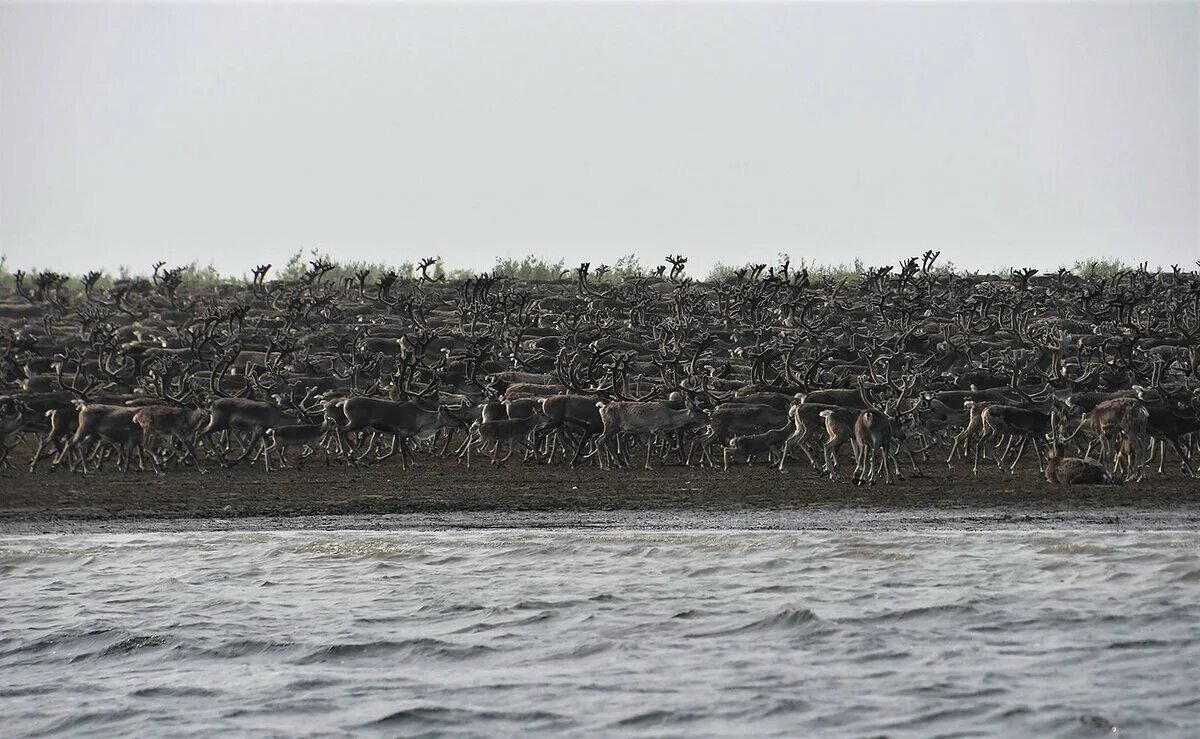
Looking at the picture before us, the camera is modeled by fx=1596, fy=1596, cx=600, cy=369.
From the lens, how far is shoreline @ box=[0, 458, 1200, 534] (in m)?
16.9

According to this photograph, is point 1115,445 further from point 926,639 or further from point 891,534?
point 926,639

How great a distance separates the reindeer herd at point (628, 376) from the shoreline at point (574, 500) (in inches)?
31.8

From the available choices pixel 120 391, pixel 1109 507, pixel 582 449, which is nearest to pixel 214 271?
pixel 120 391

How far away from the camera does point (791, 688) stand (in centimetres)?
1005

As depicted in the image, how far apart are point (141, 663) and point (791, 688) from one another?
14.9ft

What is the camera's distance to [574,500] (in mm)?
18812

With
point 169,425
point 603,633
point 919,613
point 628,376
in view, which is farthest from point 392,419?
point 919,613

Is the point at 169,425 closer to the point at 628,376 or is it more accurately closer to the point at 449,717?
the point at 628,376

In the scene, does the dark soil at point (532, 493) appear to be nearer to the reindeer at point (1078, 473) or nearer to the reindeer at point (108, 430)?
the reindeer at point (1078, 473)

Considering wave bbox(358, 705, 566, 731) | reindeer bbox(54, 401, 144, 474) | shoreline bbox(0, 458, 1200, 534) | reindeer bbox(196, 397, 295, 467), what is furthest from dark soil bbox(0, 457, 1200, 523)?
wave bbox(358, 705, 566, 731)

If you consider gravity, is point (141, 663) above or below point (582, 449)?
below

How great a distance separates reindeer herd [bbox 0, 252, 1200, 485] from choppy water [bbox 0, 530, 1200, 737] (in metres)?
6.11

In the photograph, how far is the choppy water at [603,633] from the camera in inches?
376

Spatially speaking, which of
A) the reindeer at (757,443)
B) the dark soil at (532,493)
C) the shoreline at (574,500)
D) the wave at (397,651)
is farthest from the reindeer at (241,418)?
the wave at (397,651)
